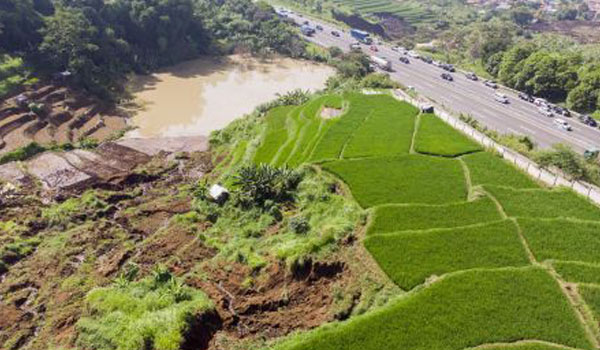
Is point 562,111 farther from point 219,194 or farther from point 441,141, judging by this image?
point 219,194

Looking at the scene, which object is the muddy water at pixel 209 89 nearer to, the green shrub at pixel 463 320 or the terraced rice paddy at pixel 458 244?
the terraced rice paddy at pixel 458 244

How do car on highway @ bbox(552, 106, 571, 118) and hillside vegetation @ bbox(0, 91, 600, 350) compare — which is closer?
hillside vegetation @ bbox(0, 91, 600, 350)

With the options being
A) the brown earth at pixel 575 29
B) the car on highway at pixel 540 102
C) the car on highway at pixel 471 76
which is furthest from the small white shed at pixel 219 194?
the brown earth at pixel 575 29

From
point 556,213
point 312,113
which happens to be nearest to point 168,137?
point 312,113

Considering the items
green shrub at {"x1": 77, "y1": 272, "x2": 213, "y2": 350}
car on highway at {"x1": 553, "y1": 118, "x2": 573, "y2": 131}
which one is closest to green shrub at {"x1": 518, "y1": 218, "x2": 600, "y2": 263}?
green shrub at {"x1": 77, "y1": 272, "x2": 213, "y2": 350}

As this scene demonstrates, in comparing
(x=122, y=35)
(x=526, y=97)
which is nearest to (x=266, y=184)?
(x=526, y=97)

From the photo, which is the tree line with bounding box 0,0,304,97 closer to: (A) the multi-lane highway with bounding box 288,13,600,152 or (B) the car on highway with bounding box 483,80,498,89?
(A) the multi-lane highway with bounding box 288,13,600,152
